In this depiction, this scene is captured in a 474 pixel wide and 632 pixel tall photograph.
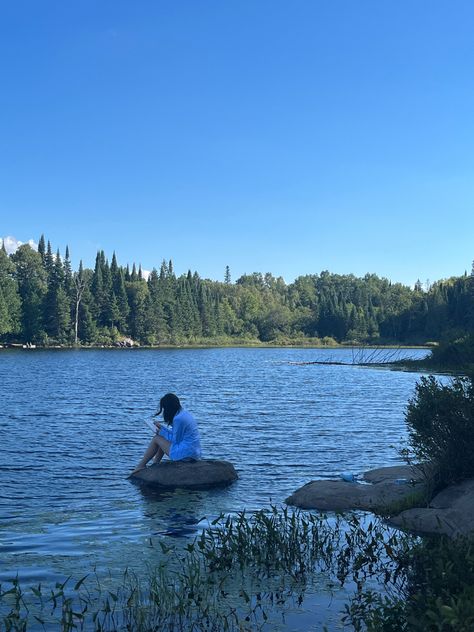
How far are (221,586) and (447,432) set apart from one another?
6048 millimetres

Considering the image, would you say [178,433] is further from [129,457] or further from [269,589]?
[269,589]

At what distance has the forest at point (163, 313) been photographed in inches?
4978

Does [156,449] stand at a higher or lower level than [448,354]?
lower

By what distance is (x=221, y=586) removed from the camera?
25.4 feet

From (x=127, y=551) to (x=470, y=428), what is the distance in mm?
6240

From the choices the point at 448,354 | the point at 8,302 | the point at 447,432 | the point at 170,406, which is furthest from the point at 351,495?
the point at 8,302

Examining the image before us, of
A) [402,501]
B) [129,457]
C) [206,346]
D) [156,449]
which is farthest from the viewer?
[206,346]

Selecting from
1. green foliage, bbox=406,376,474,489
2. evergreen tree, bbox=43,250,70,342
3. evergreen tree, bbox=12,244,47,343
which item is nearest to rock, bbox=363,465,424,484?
green foliage, bbox=406,376,474,489

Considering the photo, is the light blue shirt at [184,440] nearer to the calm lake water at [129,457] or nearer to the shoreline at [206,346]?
the calm lake water at [129,457]

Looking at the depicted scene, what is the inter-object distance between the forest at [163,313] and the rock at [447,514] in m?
98.9

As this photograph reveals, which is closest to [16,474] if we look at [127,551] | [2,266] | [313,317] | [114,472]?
[114,472]

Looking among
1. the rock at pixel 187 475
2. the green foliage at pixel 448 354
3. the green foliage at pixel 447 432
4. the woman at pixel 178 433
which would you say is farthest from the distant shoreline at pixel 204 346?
the green foliage at pixel 447 432

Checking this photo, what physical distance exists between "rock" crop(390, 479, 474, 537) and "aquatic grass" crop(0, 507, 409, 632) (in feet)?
1.68

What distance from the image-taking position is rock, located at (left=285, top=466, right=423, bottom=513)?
12.8 m
